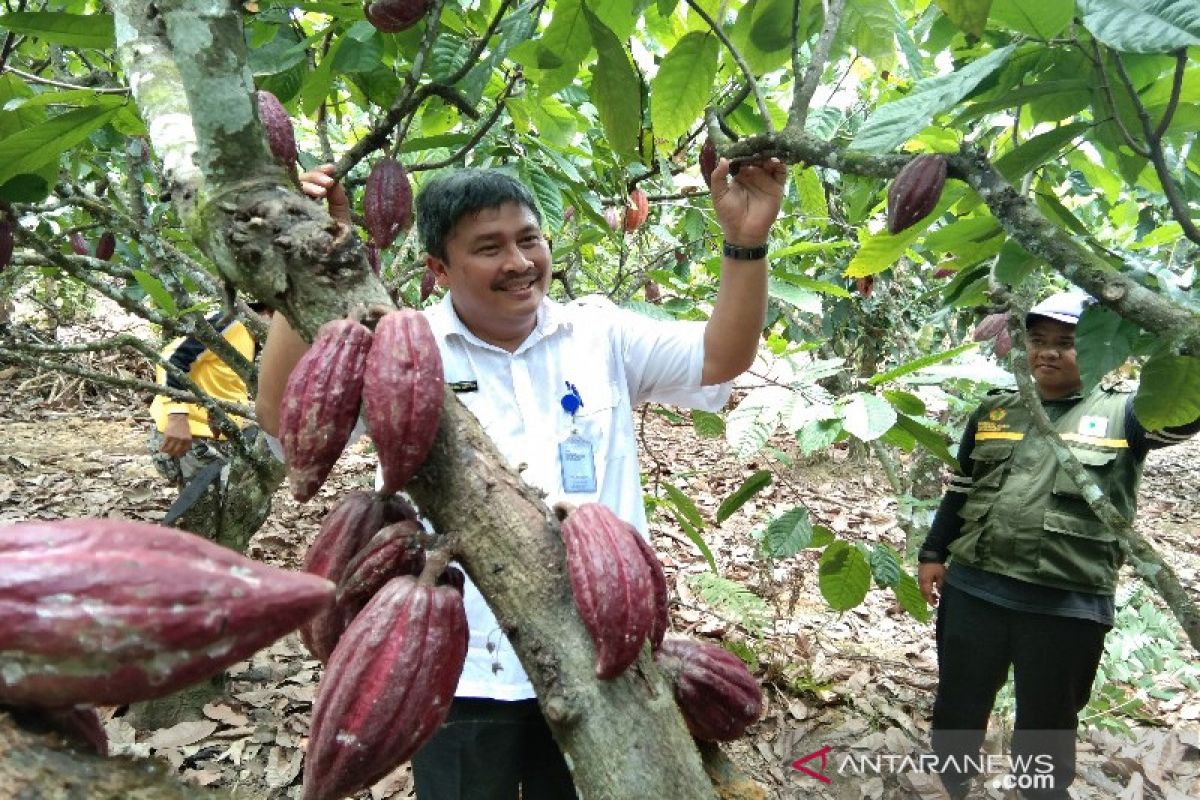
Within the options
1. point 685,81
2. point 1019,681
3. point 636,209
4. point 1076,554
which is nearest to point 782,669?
point 1019,681

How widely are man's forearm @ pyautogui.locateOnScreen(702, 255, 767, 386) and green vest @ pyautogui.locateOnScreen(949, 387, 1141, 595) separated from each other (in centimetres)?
138

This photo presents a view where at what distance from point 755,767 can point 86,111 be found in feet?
9.06

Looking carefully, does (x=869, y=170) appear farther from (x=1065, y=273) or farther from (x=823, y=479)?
(x=823, y=479)

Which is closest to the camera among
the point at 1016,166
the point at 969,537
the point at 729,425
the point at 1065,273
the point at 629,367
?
the point at 1065,273

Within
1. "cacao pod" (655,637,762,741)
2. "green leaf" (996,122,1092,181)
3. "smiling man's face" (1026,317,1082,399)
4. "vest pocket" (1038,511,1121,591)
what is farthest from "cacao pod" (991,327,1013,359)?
"cacao pod" (655,637,762,741)

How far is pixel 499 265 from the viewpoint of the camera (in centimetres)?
158

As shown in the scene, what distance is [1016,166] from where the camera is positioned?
1151mm

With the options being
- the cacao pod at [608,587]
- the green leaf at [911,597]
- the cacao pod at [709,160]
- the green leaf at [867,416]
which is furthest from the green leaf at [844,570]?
the cacao pod at [608,587]

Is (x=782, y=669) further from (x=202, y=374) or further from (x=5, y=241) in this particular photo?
(x=5, y=241)

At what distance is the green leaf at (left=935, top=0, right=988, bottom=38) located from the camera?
917 mm

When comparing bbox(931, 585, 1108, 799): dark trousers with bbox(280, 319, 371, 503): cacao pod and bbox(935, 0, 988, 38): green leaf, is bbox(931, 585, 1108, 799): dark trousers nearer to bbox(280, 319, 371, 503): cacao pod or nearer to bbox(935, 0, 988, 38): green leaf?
bbox(935, 0, 988, 38): green leaf

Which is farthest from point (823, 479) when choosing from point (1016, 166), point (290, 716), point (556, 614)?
point (556, 614)

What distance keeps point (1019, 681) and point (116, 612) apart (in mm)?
2910

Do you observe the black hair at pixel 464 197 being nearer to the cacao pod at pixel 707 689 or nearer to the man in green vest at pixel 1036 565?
the cacao pod at pixel 707 689
